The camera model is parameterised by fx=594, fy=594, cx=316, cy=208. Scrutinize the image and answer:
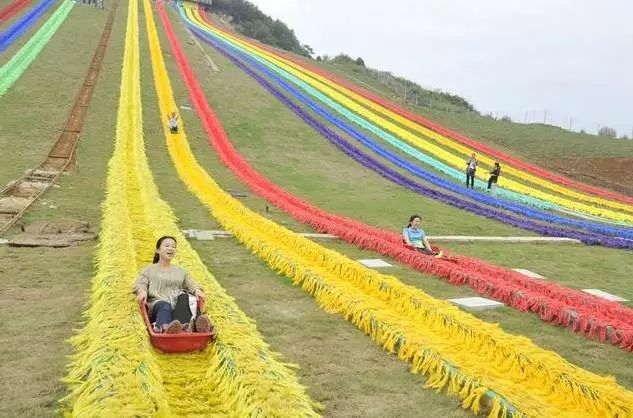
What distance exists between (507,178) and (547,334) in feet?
70.4

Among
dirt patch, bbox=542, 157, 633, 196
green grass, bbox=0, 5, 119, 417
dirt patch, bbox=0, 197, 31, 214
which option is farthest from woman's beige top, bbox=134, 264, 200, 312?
dirt patch, bbox=542, 157, 633, 196

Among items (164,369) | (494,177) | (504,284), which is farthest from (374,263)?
(494,177)

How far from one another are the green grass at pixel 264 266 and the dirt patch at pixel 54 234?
1.13ft

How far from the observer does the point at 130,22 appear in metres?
50.0

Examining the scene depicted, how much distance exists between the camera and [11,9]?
Result: 155 ft

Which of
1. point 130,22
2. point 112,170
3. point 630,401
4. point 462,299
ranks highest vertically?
point 130,22

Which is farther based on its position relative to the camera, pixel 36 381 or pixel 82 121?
pixel 82 121

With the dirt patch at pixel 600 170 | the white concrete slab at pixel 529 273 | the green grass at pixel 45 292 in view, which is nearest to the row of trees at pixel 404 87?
the dirt patch at pixel 600 170

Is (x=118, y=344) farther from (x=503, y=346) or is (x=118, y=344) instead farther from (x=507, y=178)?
(x=507, y=178)

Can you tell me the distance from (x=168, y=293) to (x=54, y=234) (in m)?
5.60

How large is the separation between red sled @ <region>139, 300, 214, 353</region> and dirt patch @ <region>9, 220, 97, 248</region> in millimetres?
5648

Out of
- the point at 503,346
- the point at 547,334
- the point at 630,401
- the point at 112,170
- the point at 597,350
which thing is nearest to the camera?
the point at 630,401

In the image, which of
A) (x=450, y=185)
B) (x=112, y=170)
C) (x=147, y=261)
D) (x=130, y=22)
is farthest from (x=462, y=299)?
(x=130, y=22)

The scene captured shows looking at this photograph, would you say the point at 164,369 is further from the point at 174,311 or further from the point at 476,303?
the point at 476,303
